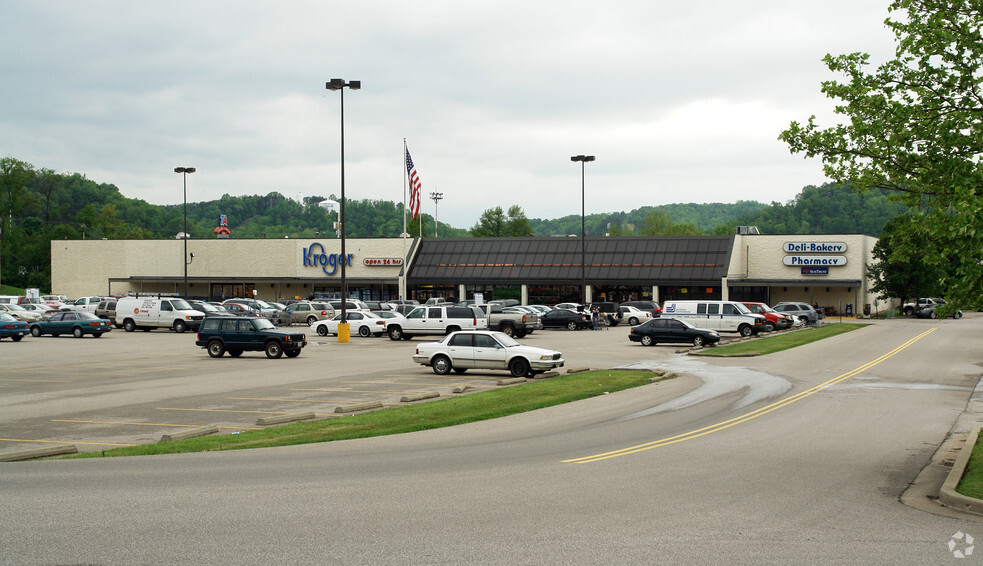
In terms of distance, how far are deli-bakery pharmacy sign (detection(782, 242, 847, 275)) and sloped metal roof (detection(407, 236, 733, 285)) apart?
19.5ft

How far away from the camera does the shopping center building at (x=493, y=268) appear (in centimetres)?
7575

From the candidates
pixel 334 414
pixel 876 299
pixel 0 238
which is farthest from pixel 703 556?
pixel 0 238

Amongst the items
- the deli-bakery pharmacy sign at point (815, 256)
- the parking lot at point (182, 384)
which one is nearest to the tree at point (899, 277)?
the deli-bakery pharmacy sign at point (815, 256)

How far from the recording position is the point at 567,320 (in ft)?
184

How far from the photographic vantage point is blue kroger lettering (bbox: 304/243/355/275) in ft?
277

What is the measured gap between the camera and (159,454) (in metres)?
13.5

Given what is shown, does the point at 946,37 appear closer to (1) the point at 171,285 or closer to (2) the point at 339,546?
(2) the point at 339,546

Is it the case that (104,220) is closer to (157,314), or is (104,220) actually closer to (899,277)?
(157,314)

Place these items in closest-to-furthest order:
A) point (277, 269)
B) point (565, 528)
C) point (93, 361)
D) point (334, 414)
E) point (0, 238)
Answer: point (565, 528) → point (334, 414) → point (93, 361) → point (277, 269) → point (0, 238)

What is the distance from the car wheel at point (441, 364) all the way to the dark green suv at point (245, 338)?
26.0ft

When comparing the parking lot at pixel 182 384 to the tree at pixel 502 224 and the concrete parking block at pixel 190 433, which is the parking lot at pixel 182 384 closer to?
the concrete parking block at pixel 190 433

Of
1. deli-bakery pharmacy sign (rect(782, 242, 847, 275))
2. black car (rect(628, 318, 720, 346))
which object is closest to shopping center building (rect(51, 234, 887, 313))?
deli-bakery pharmacy sign (rect(782, 242, 847, 275))

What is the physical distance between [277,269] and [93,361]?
185 feet

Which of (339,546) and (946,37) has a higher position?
(946,37)
